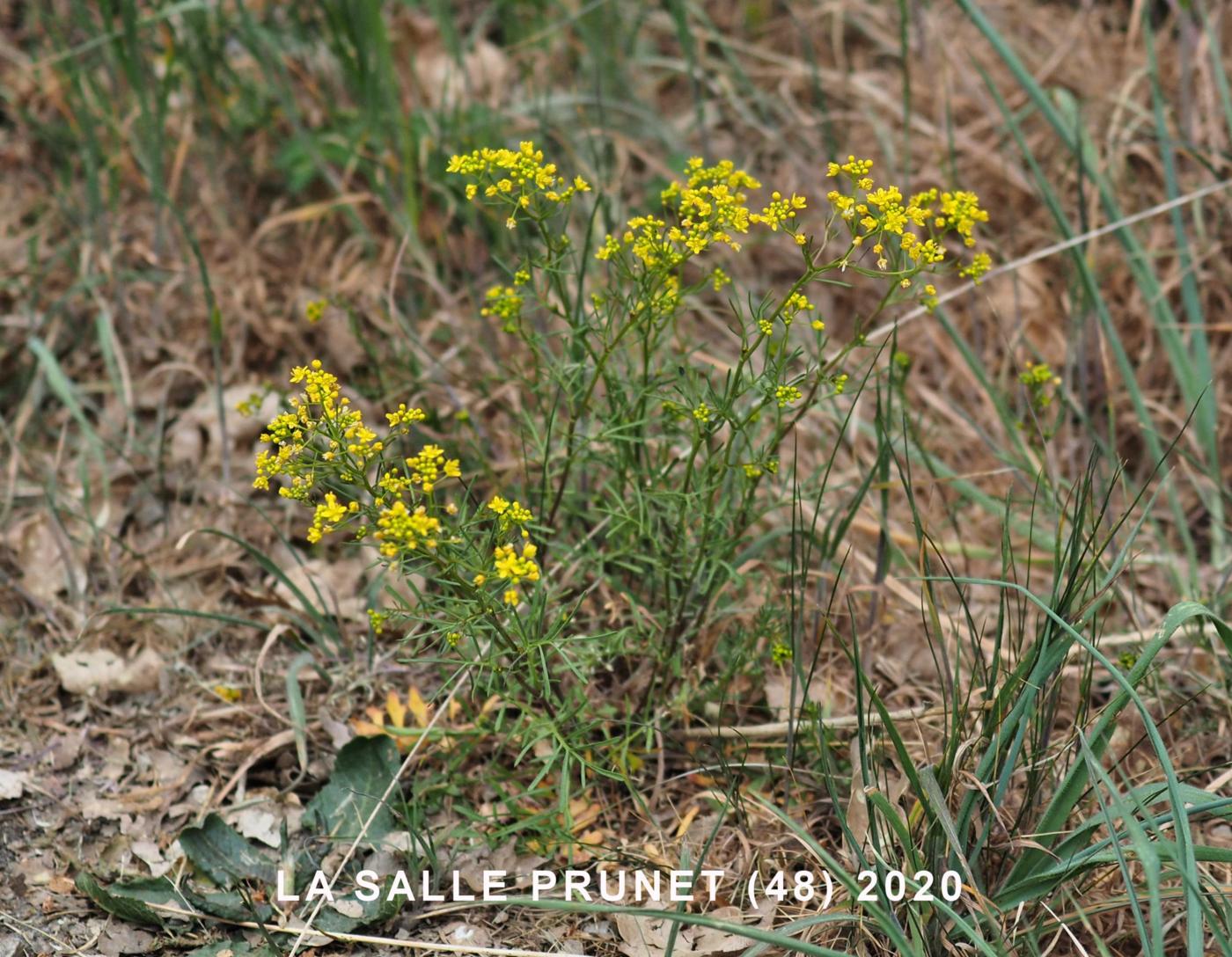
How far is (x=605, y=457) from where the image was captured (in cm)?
214

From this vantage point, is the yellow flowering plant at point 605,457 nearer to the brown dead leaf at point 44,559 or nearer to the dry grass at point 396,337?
the dry grass at point 396,337

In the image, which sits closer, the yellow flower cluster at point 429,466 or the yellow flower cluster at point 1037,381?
the yellow flower cluster at point 429,466

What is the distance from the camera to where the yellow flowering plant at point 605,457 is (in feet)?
5.41

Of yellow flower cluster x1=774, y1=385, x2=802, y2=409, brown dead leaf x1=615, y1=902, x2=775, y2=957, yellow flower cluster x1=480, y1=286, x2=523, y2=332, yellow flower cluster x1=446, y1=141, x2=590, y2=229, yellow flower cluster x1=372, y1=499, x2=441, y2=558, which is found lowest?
brown dead leaf x1=615, y1=902, x2=775, y2=957

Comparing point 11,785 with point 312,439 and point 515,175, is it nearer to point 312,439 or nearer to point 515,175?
point 312,439

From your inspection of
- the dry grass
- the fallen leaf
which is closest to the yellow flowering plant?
the dry grass

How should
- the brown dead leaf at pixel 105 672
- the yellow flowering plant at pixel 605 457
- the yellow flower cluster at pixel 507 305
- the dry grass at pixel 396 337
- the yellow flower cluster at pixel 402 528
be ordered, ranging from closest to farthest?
1. the yellow flower cluster at pixel 402 528
2. the yellow flowering plant at pixel 605 457
3. the yellow flower cluster at pixel 507 305
4. the dry grass at pixel 396 337
5. the brown dead leaf at pixel 105 672

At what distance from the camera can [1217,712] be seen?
7.35 feet

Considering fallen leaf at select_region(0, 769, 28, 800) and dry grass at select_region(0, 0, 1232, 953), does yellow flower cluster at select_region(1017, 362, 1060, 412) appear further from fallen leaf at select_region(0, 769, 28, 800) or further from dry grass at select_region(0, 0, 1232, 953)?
fallen leaf at select_region(0, 769, 28, 800)

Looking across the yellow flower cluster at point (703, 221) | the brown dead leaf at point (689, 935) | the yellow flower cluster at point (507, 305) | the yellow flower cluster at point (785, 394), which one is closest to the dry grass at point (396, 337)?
the brown dead leaf at point (689, 935)

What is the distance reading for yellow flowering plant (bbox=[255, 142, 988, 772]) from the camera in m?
1.65

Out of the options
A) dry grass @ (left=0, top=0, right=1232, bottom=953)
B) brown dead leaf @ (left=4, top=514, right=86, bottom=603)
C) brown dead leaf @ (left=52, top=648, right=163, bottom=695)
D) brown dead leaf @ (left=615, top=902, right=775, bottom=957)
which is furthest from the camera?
brown dead leaf @ (left=4, top=514, right=86, bottom=603)

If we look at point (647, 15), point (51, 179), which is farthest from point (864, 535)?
point (51, 179)

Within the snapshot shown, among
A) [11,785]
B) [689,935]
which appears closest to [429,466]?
[689,935]
